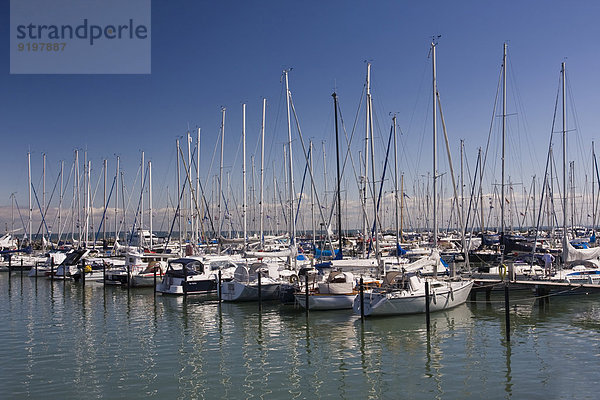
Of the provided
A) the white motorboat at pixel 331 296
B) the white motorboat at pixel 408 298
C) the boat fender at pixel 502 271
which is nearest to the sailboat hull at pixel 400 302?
the white motorboat at pixel 408 298

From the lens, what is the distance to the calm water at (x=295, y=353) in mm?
16750

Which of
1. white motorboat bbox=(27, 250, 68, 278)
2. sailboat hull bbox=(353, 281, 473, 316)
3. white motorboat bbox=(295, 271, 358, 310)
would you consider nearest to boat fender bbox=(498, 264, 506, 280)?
sailboat hull bbox=(353, 281, 473, 316)

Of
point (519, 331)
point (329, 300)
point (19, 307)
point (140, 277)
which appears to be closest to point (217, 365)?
point (329, 300)

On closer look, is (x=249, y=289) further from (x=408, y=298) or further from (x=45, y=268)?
(x=45, y=268)

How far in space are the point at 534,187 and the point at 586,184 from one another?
7416mm

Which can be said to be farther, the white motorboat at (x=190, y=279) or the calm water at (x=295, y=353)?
the white motorboat at (x=190, y=279)

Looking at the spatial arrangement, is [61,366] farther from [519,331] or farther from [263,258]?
[263,258]

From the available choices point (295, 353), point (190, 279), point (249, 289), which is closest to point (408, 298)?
point (295, 353)

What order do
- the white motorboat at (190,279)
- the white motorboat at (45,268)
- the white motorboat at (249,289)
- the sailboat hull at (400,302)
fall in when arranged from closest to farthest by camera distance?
1. the sailboat hull at (400,302)
2. the white motorboat at (249,289)
3. the white motorboat at (190,279)
4. the white motorboat at (45,268)

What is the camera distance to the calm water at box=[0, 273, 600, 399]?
659 inches

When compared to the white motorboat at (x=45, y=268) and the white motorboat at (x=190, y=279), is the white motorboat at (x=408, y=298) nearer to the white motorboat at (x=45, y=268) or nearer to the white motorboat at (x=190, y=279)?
the white motorboat at (x=190, y=279)

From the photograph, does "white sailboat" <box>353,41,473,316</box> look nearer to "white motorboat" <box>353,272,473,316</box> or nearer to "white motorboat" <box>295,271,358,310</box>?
"white motorboat" <box>353,272,473,316</box>

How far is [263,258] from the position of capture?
141 ft

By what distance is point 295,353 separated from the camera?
21.5 metres
